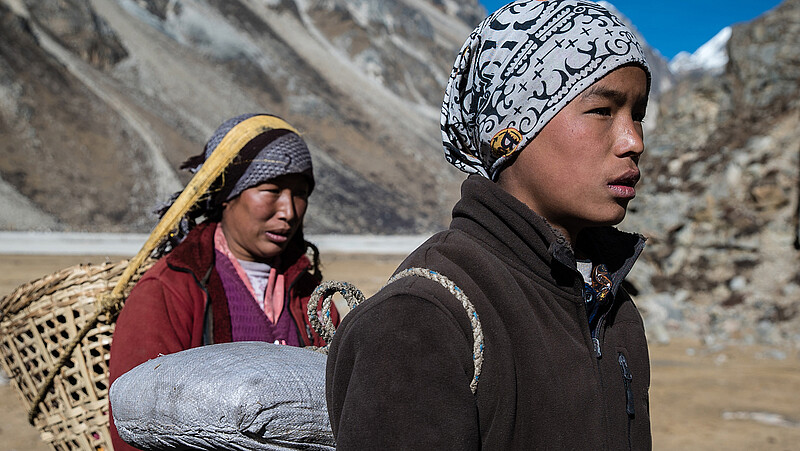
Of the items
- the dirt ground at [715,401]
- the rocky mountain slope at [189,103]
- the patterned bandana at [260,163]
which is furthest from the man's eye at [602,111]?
the rocky mountain slope at [189,103]

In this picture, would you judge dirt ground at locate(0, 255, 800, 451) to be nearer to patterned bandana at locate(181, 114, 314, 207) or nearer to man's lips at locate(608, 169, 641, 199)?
patterned bandana at locate(181, 114, 314, 207)

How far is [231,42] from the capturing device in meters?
45.3

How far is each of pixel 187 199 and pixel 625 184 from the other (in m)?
1.54

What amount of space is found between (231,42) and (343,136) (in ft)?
31.1

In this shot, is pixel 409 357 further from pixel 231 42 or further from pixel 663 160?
pixel 231 42

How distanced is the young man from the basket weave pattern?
1.12m

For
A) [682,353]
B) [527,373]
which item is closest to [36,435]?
[527,373]

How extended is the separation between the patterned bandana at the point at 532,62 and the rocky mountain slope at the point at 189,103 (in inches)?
1008

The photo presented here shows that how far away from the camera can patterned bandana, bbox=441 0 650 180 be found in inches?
50.3

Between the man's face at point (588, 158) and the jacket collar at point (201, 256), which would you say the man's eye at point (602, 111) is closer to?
the man's face at point (588, 158)

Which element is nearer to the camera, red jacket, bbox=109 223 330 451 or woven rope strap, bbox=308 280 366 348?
woven rope strap, bbox=308 280 366 348

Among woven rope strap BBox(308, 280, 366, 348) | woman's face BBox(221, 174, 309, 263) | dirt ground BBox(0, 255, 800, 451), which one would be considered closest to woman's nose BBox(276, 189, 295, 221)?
woman's face BBox(221, 174, 309, 263)

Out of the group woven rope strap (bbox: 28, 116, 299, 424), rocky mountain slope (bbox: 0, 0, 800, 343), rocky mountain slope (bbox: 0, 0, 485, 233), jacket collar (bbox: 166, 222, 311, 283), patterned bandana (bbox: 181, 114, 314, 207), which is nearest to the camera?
woven rope strap (bbox: 28, 116, 299, 424)

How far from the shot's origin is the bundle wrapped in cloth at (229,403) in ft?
4.05
